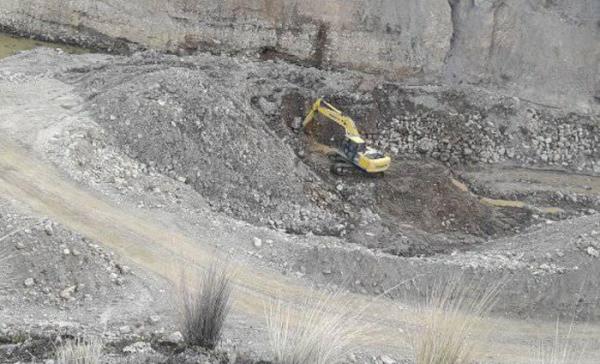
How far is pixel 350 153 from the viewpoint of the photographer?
1730 cm

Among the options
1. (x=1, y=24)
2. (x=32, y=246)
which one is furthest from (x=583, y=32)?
(x=1, y=24)

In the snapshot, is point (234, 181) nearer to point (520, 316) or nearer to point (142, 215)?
point (142, 215)

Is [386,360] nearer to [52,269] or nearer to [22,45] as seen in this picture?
[52,269]

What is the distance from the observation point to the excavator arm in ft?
57.5

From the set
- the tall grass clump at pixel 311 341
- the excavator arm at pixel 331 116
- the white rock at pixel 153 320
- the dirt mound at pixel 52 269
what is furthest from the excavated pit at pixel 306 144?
the tall grass clump at pixel 311 341

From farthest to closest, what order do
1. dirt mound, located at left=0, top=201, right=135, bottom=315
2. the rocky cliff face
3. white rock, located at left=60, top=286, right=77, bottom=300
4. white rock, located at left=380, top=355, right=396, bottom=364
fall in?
the rocky cliff face → white rock, located at left=60, top=286, right=77, bottom=300 → dirt mound, located at left=0, top=201, right=135, bottom=315 → white rock, located at left=380, top=355, right=396, bottom=364

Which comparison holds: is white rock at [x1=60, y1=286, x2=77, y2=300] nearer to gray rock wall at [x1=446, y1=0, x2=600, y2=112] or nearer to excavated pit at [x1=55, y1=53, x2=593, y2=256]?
excavated pit at [x1=55, y1=53, x2=593, y2=256]

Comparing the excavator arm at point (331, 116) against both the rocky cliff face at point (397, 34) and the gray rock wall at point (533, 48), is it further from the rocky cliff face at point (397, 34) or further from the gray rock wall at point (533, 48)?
the gray rock wall at point (533, 48)

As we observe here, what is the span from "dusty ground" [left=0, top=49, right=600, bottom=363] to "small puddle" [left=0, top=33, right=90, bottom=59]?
2.23 metres

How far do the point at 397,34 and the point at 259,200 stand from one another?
986cm

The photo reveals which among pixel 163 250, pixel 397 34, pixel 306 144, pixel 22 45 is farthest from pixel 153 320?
pixel 22 45

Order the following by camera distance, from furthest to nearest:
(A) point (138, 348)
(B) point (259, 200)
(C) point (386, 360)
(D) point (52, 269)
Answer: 1. (B) point (259, 200)
2. (D) point (52, 269)
3. (C) point (386, 360)
4. (A) point (138, 348)

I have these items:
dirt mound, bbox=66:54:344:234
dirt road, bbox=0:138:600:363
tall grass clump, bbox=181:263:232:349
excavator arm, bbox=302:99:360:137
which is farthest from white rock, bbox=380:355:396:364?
excavator arm, bbox=302:99:360:137

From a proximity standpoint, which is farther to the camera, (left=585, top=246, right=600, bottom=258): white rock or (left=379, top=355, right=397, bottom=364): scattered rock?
(left=585, top=246, right=600, bottom=258): white rock
